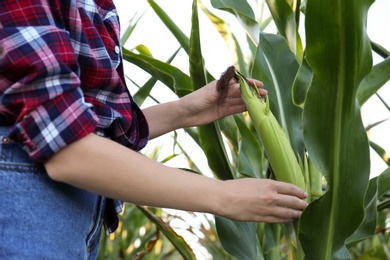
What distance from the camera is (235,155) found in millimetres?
1399

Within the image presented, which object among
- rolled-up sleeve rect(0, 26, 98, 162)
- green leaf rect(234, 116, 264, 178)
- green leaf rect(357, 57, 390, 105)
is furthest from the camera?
green leaf rect(234, 116, 264, 178)

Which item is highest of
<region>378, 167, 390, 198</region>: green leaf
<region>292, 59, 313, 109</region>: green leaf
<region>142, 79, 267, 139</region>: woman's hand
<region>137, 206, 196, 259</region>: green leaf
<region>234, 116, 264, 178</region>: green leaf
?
<region>292, 59, 313, 109</region>: green leaf

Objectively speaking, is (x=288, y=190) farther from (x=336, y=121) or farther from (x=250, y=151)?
(x=250, y=151)

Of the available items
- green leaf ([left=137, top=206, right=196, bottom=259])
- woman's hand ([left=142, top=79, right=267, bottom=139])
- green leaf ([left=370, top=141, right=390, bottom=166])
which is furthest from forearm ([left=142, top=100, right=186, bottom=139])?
green leaf ([left=370, top=141, right=390, bottom=166])

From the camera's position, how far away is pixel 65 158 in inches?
27.2

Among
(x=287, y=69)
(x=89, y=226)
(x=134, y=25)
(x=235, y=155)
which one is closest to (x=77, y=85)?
(x=89, y=226)

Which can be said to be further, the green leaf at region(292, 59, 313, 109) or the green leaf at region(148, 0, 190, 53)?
the green leaf at region(148, 0, 190, 53)

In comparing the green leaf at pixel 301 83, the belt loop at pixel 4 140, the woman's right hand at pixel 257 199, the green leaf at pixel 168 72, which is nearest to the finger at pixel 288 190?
the woman's right hand at pixel 257 199

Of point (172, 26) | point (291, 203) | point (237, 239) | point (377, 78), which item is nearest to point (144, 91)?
point (172, 26)

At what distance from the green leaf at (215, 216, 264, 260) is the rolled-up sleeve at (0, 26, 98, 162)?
0.44 metres

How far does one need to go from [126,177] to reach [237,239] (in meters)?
0.43

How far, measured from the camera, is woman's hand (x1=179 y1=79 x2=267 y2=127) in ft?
3.33

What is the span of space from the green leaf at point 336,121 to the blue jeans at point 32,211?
0.95ft

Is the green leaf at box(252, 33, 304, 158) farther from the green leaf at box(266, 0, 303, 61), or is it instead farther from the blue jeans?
the blue jeans
